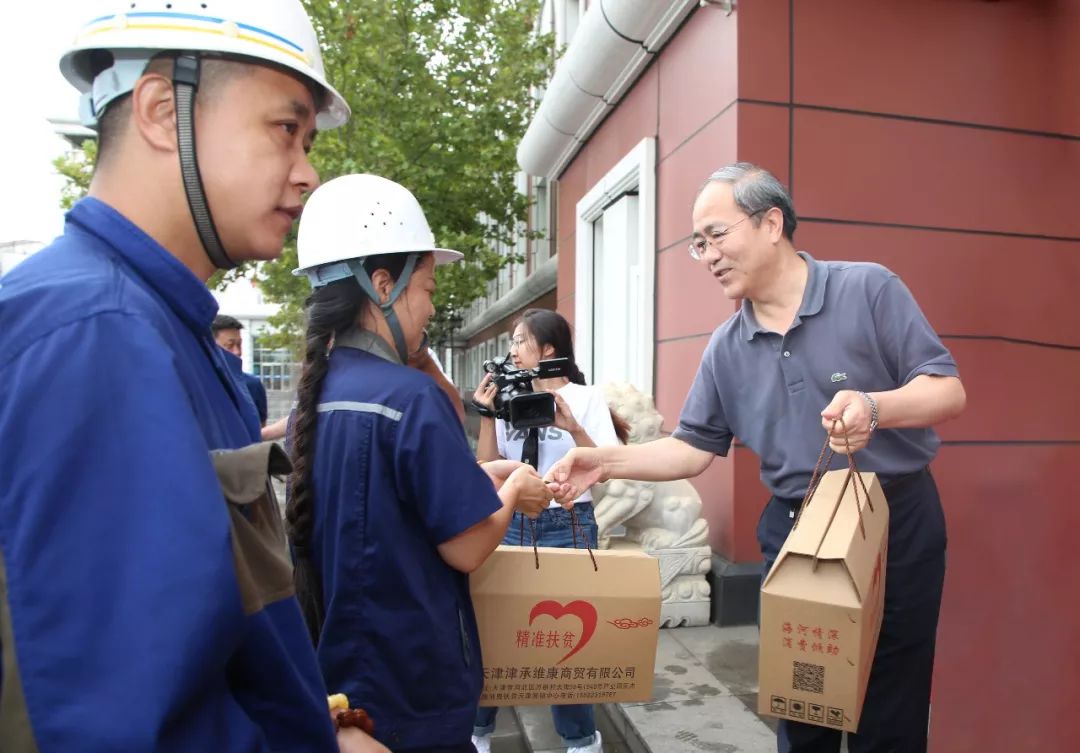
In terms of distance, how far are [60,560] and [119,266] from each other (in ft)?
1.14

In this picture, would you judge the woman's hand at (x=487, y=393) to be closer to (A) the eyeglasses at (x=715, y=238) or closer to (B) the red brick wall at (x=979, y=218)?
(A) the eyeglasses at (x=715, y=238)

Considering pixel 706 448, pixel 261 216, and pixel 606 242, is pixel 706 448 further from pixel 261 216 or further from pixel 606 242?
pixel 606 242

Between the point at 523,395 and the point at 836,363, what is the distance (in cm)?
103

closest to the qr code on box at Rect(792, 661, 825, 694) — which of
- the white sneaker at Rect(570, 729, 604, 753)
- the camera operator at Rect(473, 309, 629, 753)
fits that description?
the camera operator at Rect(473, 309, 629, 753)

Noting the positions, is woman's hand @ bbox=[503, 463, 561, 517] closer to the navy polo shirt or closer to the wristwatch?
the navy polo shirt

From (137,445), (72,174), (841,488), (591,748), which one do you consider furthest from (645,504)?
(72,174)

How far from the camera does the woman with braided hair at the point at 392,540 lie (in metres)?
1.76

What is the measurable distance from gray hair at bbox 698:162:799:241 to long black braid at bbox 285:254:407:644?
1.09m

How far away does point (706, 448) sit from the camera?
8.95 ft

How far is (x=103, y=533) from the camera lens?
2.41 ft

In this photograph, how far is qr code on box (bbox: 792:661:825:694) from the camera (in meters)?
1.78

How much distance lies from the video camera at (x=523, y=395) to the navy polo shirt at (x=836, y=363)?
720mm

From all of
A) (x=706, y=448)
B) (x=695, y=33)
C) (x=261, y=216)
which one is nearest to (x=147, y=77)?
(x=261, y=216)

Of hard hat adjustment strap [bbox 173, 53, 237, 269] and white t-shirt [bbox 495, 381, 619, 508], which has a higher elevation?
hard hat adjustment strap [bbox 173, 53, 237, 269]
